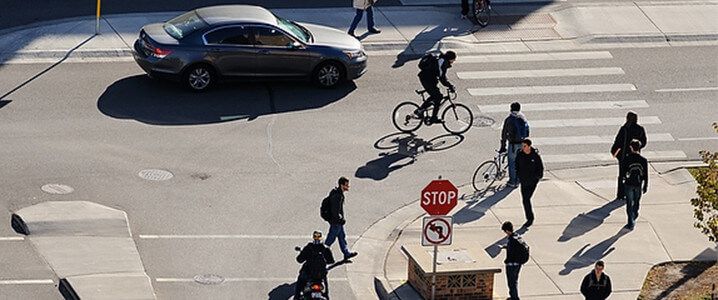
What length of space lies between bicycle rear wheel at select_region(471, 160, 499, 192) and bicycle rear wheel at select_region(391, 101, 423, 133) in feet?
6.71

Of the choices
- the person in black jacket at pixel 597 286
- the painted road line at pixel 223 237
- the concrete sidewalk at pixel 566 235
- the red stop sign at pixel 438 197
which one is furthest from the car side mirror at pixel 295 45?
the person in black jacket at pixel 597 286

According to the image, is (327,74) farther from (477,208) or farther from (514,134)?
(477,208)

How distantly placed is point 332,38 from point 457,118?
3.56 meters

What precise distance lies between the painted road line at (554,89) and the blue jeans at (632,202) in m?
6.21

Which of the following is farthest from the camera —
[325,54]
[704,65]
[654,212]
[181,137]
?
[704,65]

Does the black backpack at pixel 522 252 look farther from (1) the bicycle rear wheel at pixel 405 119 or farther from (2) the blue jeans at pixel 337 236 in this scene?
(1) the bicycle rear wheel at pixel 405 119

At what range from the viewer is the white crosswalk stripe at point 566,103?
2575 centimetres

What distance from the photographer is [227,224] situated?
71.2ft

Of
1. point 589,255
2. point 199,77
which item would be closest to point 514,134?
point 589,255

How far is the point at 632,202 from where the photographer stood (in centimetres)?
2216

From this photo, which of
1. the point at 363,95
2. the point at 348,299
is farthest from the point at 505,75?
the point at 348,299

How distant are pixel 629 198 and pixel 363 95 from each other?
7164mm

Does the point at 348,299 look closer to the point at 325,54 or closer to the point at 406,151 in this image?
the point at 406,151

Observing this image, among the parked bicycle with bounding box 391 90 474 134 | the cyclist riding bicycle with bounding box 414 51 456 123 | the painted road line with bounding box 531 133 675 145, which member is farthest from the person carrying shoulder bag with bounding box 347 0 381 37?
the painted road line with bounding box 531 133 675 145
